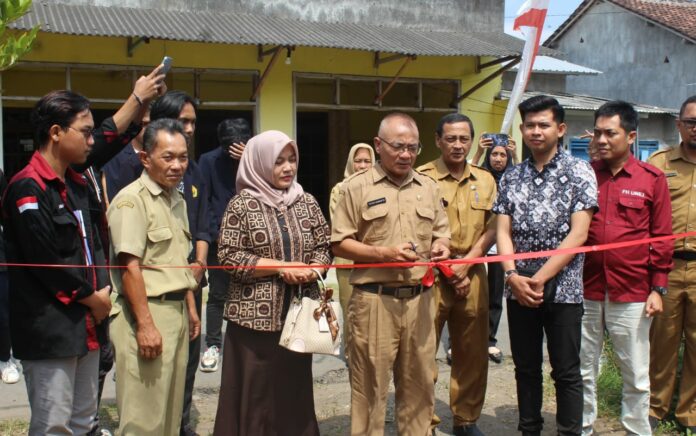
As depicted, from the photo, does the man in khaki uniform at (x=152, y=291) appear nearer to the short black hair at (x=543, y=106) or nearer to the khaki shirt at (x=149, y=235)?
the khaki shirt at (x=149, y=235)

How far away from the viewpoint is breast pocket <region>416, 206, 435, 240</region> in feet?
14.0

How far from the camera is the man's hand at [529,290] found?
4340 mm

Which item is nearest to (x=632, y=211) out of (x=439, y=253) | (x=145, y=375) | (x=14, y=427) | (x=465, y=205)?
(x=465, y=205)

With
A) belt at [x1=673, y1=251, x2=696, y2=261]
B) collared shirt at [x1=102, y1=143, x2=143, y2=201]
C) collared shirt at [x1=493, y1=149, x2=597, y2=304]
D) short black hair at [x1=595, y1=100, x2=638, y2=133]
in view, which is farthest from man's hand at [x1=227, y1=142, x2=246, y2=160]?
belt at [x1=673, y1=251, x2=696, y2=261]

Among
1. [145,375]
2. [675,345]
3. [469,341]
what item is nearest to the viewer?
[145,375]

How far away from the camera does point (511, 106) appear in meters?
11.2

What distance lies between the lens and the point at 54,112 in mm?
3600

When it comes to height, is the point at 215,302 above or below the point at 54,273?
below

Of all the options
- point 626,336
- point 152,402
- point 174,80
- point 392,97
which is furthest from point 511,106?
point 152,402

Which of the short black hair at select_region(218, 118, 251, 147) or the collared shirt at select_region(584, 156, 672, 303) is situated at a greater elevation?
the short black hair at select_region(218, 118, 251, 147)

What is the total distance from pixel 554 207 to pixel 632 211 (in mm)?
587

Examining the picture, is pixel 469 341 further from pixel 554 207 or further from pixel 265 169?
pixel 265 169

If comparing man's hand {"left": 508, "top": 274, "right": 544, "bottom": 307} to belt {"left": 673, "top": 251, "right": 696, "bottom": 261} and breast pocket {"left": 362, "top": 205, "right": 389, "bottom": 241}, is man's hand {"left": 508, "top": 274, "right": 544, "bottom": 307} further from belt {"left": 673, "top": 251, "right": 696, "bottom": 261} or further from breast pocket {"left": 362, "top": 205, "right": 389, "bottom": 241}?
belt {"left": 673, "top": 251, "right": 696, "bottom": 261}

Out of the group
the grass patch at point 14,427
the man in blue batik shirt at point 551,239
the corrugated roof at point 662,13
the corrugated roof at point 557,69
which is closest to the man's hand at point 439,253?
the man in blue batik shirt at point 551,239
